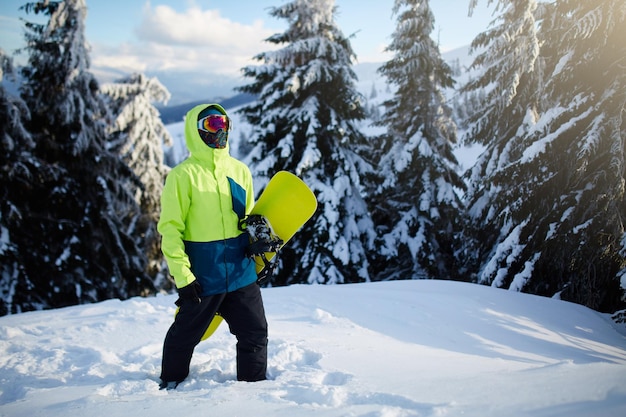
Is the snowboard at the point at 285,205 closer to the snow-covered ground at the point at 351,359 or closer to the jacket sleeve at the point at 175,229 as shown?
the jacket sleeve at the point at 175,229

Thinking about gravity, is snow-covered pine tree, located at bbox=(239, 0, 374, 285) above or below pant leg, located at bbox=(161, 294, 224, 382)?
above

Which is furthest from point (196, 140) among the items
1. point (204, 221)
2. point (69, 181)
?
point (69, 181)

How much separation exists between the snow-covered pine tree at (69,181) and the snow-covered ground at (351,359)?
6792 mm

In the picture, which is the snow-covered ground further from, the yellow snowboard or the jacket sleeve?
the yellow snowboard

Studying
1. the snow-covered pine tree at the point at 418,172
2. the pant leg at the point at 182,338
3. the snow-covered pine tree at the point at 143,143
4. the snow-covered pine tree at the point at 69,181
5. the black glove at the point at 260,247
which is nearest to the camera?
the pant leg at the point at 182,338

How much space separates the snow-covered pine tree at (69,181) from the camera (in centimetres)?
1034

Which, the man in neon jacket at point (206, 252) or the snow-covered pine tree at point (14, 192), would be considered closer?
the man in neon jacket at point (206, 252)

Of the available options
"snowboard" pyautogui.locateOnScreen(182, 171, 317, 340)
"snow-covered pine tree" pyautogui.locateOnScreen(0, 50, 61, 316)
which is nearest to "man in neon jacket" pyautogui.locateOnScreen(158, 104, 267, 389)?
"snowboard" pyautogui.locateOnScreen(182, 171, 317, 340)

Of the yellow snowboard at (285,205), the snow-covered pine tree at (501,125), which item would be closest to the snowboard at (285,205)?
the yellow snowboard at (285,205)

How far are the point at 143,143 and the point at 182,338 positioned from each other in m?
13.9

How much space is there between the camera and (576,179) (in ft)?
21.7

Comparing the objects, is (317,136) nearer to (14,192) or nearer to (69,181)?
(69,181)

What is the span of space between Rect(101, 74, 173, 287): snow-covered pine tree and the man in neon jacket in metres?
12.2

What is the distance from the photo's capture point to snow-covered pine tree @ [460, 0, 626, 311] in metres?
6.12
